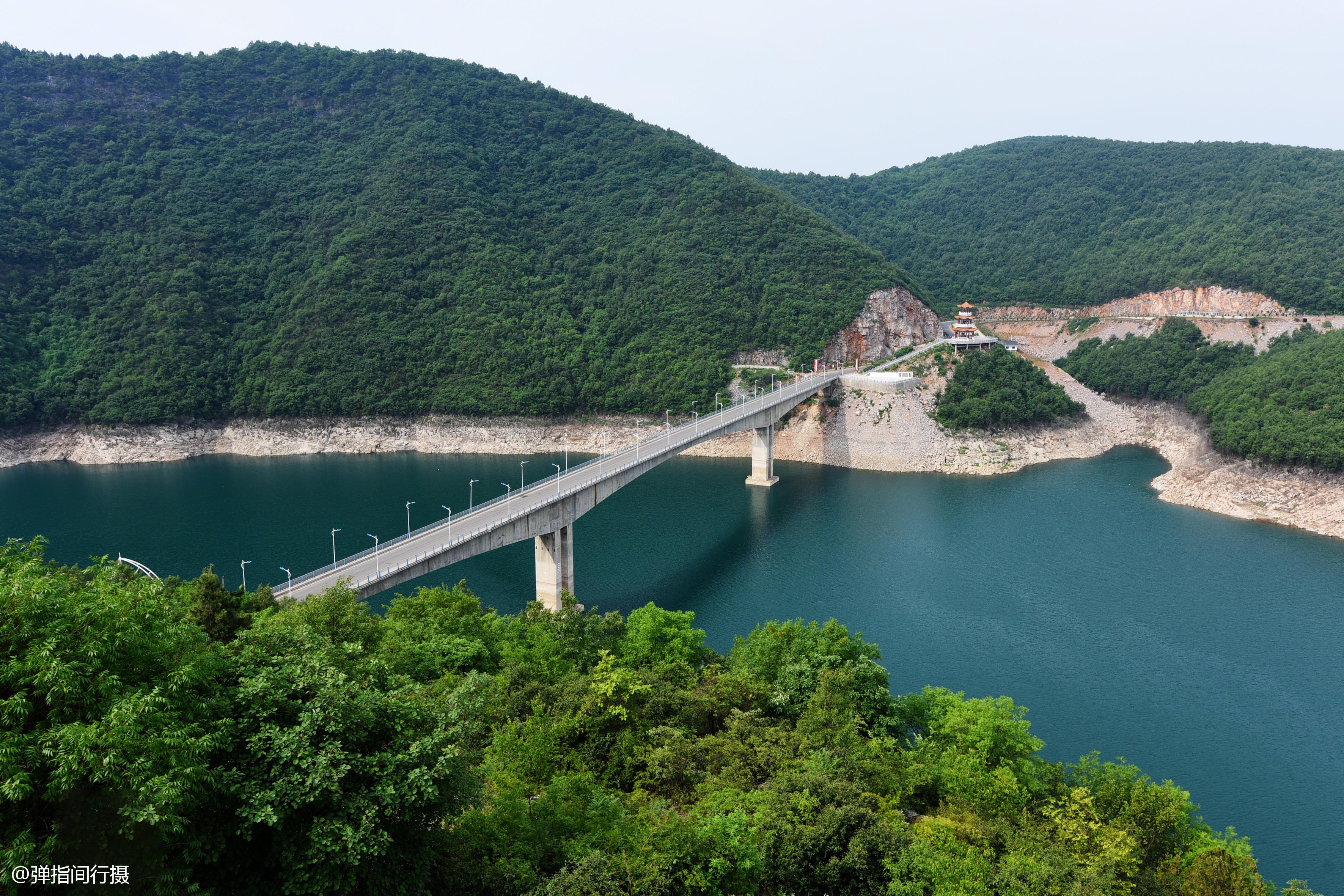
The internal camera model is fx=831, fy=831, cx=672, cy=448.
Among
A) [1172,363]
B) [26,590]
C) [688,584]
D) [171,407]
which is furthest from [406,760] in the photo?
[1172,363]

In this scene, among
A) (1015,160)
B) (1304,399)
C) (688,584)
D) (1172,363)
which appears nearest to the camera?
(688,584)

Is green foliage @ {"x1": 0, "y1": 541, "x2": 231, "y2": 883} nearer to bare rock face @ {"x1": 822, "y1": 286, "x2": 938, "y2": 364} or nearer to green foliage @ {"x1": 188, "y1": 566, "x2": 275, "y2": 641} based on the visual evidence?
green foliage @ {"x1": 188, "y1": 566, "x2": 275, "y2": 641}

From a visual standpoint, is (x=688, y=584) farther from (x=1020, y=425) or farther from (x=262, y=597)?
(x=1020, y=425)

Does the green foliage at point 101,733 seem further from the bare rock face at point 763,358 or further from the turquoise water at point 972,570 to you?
the bare rock face at point 763,358

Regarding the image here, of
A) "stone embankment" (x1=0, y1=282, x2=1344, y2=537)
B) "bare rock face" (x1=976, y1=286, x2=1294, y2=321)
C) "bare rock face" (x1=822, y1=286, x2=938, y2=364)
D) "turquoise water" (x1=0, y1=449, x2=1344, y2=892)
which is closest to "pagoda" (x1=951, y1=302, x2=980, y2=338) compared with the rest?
"bare rock face" (x1=822, y1=286, x2=938, y2=364)

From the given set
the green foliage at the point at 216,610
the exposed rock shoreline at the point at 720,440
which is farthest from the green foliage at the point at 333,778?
the exposed rock shoreline at the point at 720,440

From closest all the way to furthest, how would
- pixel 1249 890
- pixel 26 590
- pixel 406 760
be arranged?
1. pixel 26 590
2. pixel 406 760
3. pixel 1249 890

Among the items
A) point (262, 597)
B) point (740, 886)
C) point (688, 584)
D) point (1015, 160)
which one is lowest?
point (688, 584)

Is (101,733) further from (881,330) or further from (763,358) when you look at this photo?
(881,330)
